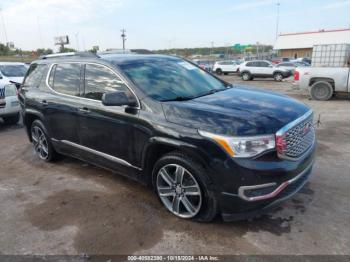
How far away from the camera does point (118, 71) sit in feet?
12.1

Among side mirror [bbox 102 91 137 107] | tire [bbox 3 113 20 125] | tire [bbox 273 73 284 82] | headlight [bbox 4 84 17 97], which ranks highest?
side mirror [bbox 102 91 137 107]

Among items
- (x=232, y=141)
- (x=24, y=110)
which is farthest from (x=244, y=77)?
(x=232, y=141)

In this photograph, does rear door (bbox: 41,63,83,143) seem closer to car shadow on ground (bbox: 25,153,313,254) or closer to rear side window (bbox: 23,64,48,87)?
rear side window (bbox: 23,64,48,87)

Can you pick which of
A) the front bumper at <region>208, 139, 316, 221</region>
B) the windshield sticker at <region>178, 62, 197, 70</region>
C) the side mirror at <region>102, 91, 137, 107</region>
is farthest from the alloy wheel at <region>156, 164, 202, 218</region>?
the windshield sticker at <region>178, 62, 197, 70</region>

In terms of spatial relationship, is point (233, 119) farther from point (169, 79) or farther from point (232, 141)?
→ point (169, 79)

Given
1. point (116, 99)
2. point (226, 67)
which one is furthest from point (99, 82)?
point (226, 67)

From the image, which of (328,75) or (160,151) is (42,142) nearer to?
(160,151)

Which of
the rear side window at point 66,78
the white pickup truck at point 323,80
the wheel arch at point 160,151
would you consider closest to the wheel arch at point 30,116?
the rear side window at point 66,78

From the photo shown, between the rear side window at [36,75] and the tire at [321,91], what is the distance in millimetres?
9866

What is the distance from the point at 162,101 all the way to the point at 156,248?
1.54 metres

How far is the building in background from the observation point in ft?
164

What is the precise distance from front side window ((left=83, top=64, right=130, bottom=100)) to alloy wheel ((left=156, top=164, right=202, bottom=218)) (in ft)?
3.60

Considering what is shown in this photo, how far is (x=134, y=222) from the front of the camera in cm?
336

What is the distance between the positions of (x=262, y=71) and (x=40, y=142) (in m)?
20.0
